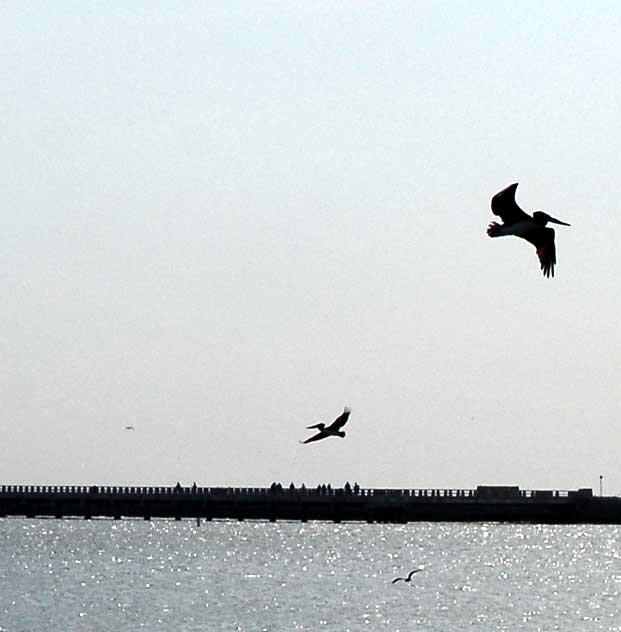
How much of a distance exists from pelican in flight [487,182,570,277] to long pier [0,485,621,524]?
138821 millimetres

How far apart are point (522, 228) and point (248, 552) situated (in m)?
128

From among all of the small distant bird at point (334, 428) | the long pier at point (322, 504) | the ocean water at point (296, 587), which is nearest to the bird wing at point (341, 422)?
the small distant bird at point (334, 428)

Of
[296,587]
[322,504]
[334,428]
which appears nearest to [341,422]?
[334,428]

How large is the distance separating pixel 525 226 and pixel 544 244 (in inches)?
24.7

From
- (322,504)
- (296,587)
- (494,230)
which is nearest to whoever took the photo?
(494,230)

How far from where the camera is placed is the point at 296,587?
11238 cm

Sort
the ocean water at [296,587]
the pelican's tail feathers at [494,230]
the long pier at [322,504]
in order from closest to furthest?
the pelican's tail feathers at [494,230] → the ocean water at [296,587] → the long pier at [322,504]

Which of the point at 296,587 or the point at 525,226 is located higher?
the point at 525,226

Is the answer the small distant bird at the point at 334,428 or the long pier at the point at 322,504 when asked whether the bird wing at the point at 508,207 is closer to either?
the small distant bird at the point at 334,428

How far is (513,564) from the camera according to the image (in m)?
147

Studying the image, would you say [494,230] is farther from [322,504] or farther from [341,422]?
[322,504]

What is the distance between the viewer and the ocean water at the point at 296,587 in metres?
91.1

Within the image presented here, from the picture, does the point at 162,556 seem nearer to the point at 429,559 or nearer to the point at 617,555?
the point at 429,559

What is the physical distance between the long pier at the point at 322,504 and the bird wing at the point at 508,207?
139 meters
